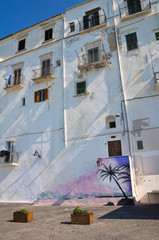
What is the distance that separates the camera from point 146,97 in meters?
15.6

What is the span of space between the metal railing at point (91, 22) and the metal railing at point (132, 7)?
5.55ft

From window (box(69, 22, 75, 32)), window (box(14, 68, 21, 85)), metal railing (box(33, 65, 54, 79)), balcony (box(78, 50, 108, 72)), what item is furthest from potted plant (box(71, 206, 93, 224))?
window (box(69, 22, 75, 32))

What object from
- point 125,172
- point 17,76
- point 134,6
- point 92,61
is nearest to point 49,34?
point 17,76

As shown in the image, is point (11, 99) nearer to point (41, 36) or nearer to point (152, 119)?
point (41, 36)

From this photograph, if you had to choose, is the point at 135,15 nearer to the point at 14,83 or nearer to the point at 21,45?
the point at 21,45

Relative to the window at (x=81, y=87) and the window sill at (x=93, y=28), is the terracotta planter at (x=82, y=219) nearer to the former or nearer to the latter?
the window at (x=81, y=87)

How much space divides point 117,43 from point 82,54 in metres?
3.34

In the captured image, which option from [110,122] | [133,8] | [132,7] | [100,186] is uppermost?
[132,7]

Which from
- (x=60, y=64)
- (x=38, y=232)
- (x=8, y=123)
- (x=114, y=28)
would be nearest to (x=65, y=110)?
(x=60, y=64)

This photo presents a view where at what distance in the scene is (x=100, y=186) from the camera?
14453 mm

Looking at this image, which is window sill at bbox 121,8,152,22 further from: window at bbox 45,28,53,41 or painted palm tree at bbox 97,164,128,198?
painted palm tree at bbox 97,164,128,198

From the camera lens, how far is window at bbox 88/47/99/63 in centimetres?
1869

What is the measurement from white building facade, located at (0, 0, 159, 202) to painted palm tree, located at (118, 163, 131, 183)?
652 mm

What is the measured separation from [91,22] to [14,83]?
1000cm
